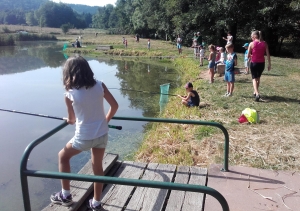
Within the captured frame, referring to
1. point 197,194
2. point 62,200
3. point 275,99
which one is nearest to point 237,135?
point 197,194

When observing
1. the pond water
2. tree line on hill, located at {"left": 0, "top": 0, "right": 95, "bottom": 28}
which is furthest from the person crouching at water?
tree line on hill, located at {"left": 0, "top": 0, "right": 95, "bottom": 28}

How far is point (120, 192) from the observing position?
361 centimetres

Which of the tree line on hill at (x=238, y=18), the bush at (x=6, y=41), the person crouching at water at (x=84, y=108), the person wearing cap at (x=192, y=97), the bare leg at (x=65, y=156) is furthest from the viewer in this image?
the bush at (x=6, y=41)

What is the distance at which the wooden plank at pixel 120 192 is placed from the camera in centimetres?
336

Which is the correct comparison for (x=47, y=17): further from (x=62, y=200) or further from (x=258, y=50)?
(x=62, y=200)

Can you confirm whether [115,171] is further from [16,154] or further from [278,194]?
[16,154]

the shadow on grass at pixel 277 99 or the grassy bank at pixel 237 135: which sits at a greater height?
the shadow on grass at pixel 277 99

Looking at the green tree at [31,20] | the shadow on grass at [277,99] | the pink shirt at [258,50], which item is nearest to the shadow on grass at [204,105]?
the shadow on grass at [277,99]

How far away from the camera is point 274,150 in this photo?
4.93 m

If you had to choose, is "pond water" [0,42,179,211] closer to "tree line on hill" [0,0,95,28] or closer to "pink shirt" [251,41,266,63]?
"pink shirt" [251,41,266,63]

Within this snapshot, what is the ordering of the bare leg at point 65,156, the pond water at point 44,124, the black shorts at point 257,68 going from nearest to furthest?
the bare leg at point 65,156, the pond water at point 44,124, the black shorts at point 257,68

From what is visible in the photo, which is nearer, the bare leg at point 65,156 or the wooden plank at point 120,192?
the bare leg at point 65,156

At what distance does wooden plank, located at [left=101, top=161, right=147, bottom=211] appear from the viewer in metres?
3.36

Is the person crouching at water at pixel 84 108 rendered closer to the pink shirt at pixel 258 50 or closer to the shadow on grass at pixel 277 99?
the pink shirt at pixel 258 50
